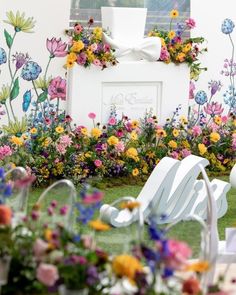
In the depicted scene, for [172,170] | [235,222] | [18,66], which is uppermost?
[18,66]

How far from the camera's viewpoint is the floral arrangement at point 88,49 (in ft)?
33.1

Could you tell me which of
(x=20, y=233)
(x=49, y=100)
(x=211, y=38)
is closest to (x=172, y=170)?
(x=49, y=100)

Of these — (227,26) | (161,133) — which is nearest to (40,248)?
(161,133)

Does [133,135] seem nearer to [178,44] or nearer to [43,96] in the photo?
[43,96]

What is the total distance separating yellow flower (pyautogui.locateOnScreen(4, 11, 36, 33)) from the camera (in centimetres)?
987

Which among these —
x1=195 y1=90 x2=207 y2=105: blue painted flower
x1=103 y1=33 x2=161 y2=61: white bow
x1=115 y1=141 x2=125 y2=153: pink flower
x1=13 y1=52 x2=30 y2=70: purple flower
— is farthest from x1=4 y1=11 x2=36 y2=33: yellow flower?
x1=195 y1=90 x2=207 y2=105: blue painted flower

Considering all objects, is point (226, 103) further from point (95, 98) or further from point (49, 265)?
point (49, 265)

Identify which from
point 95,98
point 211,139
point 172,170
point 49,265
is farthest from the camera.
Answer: point 211,139

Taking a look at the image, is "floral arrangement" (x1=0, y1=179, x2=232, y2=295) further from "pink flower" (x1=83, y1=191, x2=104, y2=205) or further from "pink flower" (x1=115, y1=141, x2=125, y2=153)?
"pink flower" (x1=115, y1=141, x2=125, y2=153)

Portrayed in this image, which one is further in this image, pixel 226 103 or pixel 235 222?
pixel 226 103

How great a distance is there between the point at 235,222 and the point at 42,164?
7.27 ft

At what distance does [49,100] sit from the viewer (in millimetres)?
10227

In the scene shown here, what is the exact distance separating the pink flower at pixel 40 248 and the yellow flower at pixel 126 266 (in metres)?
0.22

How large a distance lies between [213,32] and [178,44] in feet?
2.54
